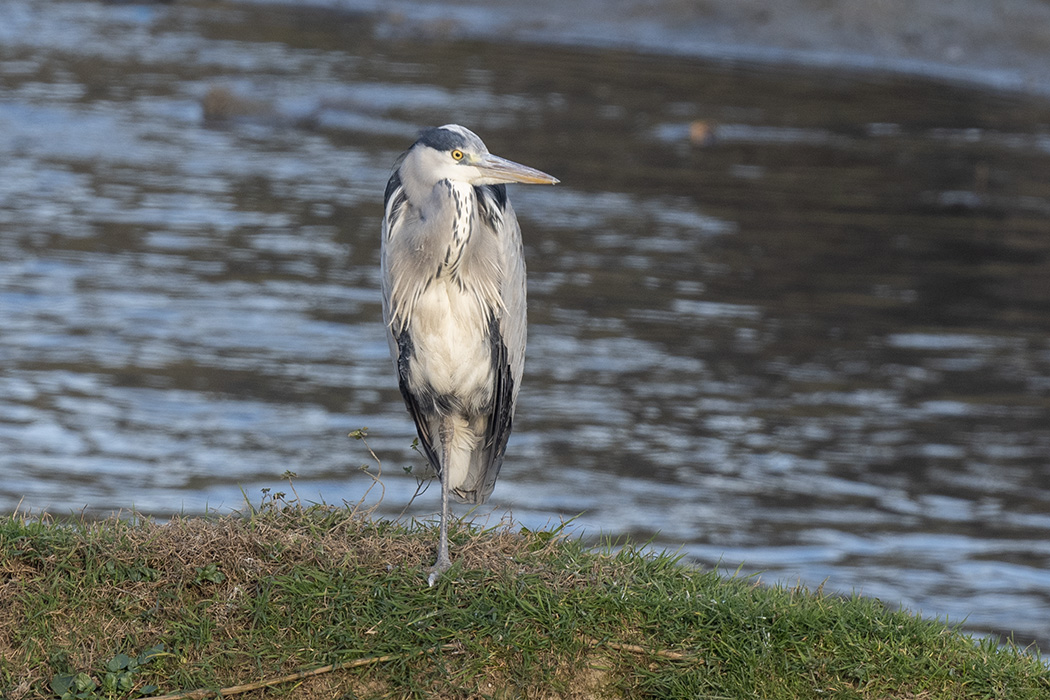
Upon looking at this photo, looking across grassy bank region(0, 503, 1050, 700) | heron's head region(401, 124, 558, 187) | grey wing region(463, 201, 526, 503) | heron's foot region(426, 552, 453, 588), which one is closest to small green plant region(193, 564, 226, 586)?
grassy bank region(0, 503, 1050, 700)

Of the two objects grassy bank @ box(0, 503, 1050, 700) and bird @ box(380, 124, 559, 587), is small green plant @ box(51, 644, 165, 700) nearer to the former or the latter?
grassy bank @ box(0, 503, 1050, 700)

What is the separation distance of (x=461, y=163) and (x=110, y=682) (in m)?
2.12

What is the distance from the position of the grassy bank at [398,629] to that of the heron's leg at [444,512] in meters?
0.05

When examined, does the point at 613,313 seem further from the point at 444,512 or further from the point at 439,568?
the point at 439,568

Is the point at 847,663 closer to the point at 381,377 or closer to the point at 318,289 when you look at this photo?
the point at 381,377

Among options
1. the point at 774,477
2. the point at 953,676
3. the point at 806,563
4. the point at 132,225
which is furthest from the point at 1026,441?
the point at 132,225

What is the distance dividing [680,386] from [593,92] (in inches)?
505

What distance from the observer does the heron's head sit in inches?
192

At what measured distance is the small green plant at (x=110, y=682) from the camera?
434 centimetres

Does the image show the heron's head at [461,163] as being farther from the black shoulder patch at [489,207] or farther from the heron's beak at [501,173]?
the black shoulder patch at [489,207]

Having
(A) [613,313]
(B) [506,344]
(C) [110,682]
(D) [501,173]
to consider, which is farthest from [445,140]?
(A) [613,313]

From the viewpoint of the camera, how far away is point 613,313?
12.4 meters

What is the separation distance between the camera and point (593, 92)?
22719mm

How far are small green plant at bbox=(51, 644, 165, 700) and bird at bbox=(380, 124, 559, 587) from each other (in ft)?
3.28
